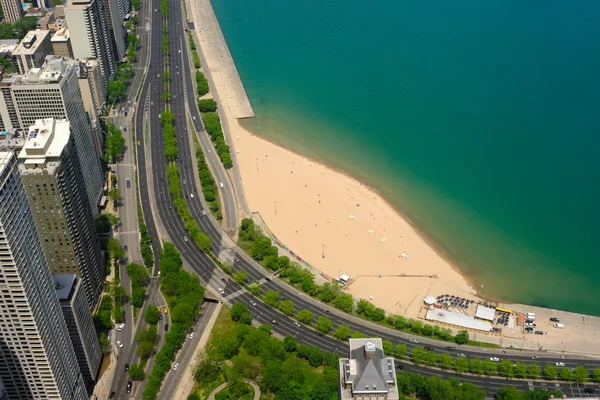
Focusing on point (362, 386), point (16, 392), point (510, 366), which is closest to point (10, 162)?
point (16, 392)

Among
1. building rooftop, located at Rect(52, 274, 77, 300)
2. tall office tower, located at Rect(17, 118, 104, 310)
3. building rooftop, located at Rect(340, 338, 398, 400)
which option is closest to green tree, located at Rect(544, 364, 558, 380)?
building rooftop, located at Rect(340, 338, 398, 400)

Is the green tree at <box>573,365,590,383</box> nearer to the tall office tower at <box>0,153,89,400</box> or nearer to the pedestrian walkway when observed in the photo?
the pedestrian walkway

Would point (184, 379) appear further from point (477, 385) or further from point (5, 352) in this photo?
point (477, 385)

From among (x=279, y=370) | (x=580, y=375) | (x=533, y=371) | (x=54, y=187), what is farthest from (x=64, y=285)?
(x=580, y=375)

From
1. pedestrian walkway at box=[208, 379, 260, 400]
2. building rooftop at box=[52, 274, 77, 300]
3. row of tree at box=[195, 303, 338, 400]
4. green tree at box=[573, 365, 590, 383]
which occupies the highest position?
building rooftop at box=[52, 274, 77, 300]

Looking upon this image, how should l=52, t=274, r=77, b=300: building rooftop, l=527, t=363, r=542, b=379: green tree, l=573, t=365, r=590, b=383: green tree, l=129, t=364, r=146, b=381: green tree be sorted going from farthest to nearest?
l=527, t=363, r=542, b=379: green tree
l=573, t=365, r=590, b=383: green tree
l=129, t=364, r=146, b=381: green tree
l=52, t=274, r=77, b=300: building rooftop

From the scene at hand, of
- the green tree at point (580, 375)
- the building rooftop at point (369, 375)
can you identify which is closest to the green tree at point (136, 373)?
the building rooftop at point (369, 375)

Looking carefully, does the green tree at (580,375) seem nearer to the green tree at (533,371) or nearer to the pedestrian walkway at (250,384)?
the green tree at (533,371)
